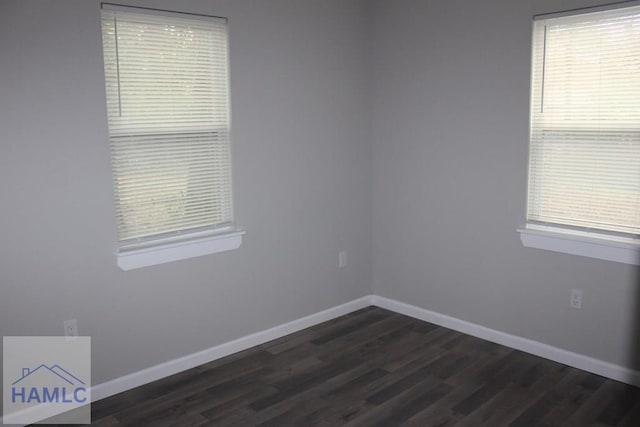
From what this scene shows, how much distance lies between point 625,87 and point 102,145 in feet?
9.27

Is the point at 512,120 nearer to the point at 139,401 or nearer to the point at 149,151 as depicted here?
the point at 149,151

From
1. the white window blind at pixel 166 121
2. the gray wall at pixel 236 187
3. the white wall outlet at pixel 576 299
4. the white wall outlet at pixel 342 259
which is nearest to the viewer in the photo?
the gray wall at pixel 236 187

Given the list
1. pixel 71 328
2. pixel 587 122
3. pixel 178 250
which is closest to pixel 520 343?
Answer: pixel 587 122

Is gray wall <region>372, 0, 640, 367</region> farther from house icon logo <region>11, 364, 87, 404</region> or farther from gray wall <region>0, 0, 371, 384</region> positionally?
house icon logo <region>11, 364, 87, 404</region>

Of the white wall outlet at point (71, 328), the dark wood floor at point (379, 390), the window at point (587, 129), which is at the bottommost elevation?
the dark wood floor at point (379, 390)

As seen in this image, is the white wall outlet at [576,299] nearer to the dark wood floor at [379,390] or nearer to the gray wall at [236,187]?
the dark wood floor at [379,390]

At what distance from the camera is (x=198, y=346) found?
362 cm

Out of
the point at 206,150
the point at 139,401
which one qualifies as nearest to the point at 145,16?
the point at 206,150

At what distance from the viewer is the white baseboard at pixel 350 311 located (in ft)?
10.8

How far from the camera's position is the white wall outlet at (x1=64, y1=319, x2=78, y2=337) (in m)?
3.04

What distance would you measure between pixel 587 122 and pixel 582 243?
697 mm

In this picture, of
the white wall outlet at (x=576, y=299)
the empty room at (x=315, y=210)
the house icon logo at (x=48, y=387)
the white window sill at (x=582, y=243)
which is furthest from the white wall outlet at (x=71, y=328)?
the white wall outlet at (x=576, y=299)

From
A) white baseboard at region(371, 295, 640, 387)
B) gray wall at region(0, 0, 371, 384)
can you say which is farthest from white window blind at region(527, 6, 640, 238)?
gray wall at region(0, 0, 371, 384)

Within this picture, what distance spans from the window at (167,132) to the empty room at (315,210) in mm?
12
